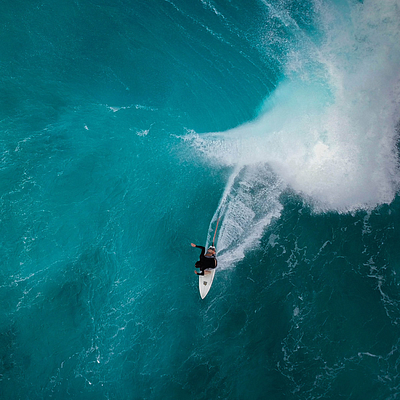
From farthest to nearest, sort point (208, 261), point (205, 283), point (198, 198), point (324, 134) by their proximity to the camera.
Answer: point (324, 134), point (198, 198), point (205, 283), point (208, 261)

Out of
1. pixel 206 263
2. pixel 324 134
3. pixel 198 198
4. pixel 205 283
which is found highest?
pixel 324 134

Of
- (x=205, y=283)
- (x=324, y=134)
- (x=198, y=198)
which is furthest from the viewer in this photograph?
(x=324, y=134)

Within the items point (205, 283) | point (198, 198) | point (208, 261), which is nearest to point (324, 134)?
point (198, 198)

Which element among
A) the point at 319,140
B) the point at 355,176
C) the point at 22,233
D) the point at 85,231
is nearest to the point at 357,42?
the point at 319,140

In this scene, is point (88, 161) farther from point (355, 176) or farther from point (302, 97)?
point (355, 176)

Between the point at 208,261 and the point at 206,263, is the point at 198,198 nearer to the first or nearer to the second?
the point at 208,261

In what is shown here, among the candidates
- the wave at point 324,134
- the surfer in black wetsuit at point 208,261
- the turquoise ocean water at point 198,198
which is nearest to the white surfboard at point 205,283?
the turquoise ocean water at point 198,198

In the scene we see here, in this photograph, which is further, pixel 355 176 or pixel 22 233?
pixel 355 176

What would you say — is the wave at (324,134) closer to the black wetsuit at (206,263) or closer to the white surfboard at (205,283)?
the white surfboard at (205,283)

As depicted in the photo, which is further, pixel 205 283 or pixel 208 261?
pixel 205 283

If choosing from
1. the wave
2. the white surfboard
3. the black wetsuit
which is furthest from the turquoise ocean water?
the black wetsuit
